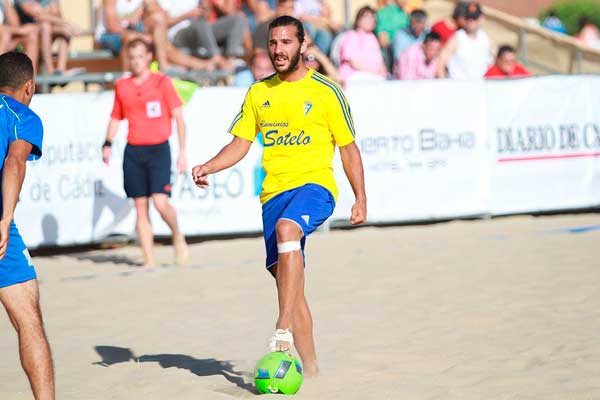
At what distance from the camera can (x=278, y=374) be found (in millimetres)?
5395

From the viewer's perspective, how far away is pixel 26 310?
4.85 m

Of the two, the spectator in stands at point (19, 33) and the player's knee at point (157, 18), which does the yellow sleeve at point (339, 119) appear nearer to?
the player's knee at point (157, 18)

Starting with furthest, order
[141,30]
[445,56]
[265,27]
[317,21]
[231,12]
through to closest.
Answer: [317,21]
[231,12]
[445,56]
[141,30]
[265,27]

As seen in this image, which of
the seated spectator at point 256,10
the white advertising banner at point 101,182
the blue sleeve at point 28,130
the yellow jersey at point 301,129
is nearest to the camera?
the blue sleeve at point 28,130

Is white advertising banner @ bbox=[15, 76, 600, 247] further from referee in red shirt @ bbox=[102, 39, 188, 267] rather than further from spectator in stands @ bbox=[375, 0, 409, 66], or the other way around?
spectator in stands @ bbox=[375, 0, 409, 66]

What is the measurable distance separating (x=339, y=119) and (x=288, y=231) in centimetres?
67

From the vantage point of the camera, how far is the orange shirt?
10320 mm

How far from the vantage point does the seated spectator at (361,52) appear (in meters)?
14.3

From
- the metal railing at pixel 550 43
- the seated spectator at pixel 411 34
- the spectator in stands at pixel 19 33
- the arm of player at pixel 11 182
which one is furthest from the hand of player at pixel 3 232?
the metal railing at pixel 550 43

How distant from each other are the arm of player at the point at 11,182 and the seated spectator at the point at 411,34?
11.2m

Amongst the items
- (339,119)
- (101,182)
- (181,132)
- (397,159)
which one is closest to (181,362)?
(339,119)

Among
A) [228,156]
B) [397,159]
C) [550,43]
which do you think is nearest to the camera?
[228,156]

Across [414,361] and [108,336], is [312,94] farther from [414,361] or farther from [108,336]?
[108,336]

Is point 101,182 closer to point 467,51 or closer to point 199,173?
point 467,51
